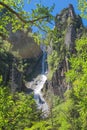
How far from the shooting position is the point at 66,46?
112 m

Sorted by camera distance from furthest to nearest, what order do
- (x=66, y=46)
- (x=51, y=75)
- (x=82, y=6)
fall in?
(x=66, y=46), (x=51, y=75), (x=82, y=6)

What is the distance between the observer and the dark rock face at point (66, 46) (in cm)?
10662

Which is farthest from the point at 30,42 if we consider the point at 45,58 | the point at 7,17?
the point at 7,17

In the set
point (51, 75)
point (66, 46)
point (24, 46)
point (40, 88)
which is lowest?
point (40, 88)

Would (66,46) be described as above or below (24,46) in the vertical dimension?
below

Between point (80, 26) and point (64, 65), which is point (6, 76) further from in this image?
point (80, 26)

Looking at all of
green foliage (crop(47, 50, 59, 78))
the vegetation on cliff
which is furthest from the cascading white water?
green foliage (crop(47, 50, 59, 78))

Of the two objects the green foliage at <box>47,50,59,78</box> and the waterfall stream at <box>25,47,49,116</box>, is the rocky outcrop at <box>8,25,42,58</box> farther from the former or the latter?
the green foliage at <box>47,50,59,78</box>

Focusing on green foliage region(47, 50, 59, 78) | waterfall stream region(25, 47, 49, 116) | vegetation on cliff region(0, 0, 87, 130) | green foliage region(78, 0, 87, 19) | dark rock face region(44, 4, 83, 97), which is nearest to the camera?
vegetation on cliff region(0, 0, 87, 130)

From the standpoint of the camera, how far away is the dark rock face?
106625 millimetres

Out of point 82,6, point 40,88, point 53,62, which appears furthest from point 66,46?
point 82,6

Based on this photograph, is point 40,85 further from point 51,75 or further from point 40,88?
point 51,75

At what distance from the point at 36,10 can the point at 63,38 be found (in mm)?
102291

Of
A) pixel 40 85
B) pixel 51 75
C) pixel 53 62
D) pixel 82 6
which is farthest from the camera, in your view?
pixel 53 62
